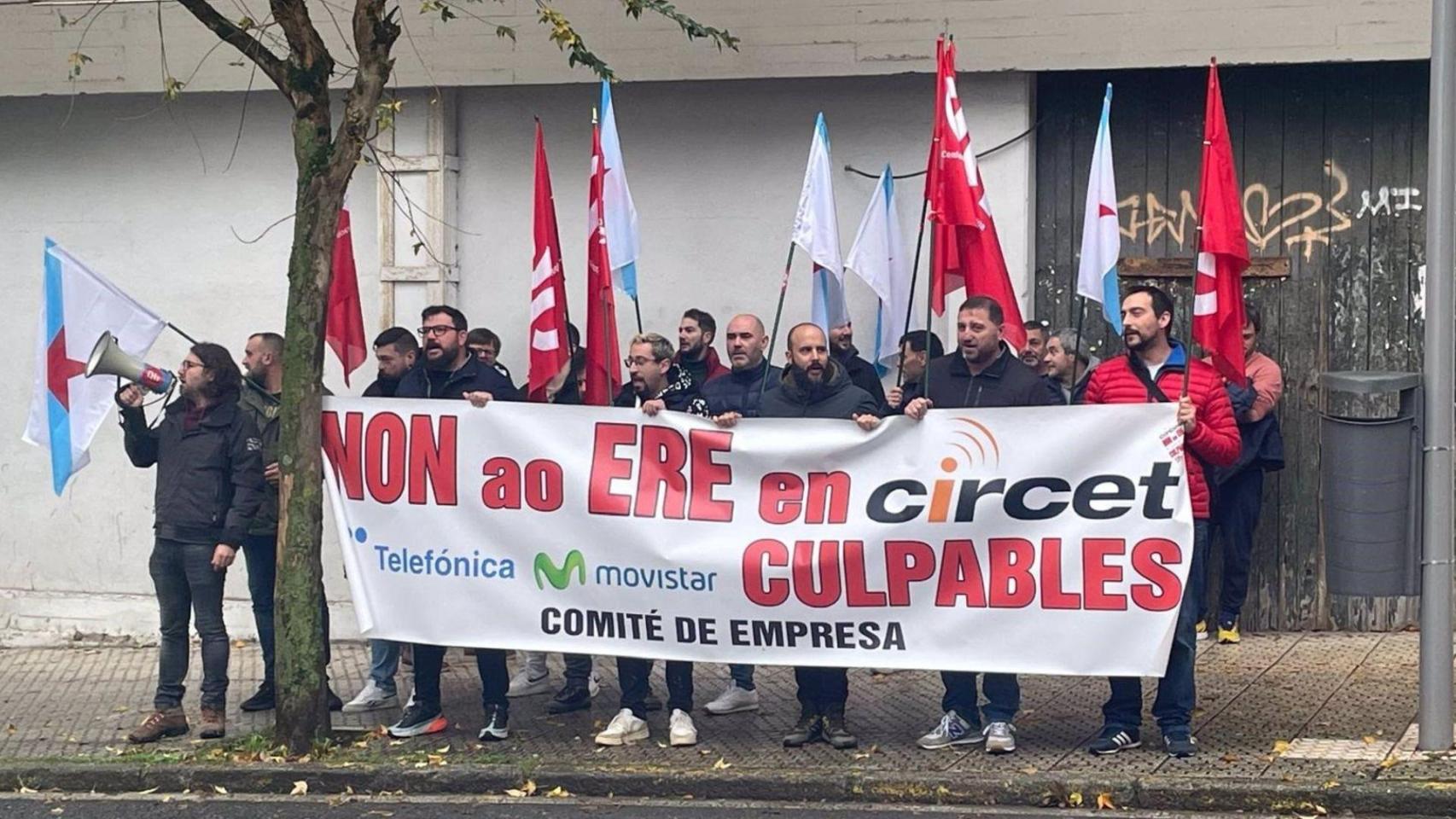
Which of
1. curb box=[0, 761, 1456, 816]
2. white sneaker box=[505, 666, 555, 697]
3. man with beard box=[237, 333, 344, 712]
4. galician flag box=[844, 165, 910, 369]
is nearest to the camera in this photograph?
curb box=[0, 761, 1456, 816]

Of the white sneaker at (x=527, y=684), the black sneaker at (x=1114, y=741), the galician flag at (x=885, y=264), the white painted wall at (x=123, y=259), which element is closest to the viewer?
the black sneaker at (x=1114, y=741)

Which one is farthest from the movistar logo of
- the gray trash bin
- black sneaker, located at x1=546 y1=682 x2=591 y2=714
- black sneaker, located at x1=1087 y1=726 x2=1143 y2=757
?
the gray trash bin

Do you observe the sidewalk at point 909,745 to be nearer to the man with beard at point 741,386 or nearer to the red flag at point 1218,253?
the man with beard at point 741,386

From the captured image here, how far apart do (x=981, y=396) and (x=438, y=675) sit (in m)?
2.89

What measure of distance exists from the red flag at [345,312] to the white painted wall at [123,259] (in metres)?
0.96

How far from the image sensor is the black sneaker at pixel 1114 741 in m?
7.74

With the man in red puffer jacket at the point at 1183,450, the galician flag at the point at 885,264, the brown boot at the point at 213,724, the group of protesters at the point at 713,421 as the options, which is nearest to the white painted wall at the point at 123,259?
the group of protesters at the point at 713,421

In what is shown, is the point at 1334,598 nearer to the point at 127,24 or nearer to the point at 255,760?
the point at 255,760

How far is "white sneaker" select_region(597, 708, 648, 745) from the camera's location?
8.24 metres

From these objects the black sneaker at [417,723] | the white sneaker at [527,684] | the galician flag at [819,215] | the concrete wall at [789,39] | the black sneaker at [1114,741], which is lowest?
the white sneaker at [527,684]

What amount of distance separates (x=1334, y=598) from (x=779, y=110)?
4384mm

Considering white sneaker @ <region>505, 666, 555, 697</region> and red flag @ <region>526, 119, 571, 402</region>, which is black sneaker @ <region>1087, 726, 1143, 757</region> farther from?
red flag @ <region>526, 119, 571, 402</region>

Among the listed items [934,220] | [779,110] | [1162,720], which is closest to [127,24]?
[779,110]

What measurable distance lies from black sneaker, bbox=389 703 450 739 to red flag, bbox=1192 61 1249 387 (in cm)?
390
